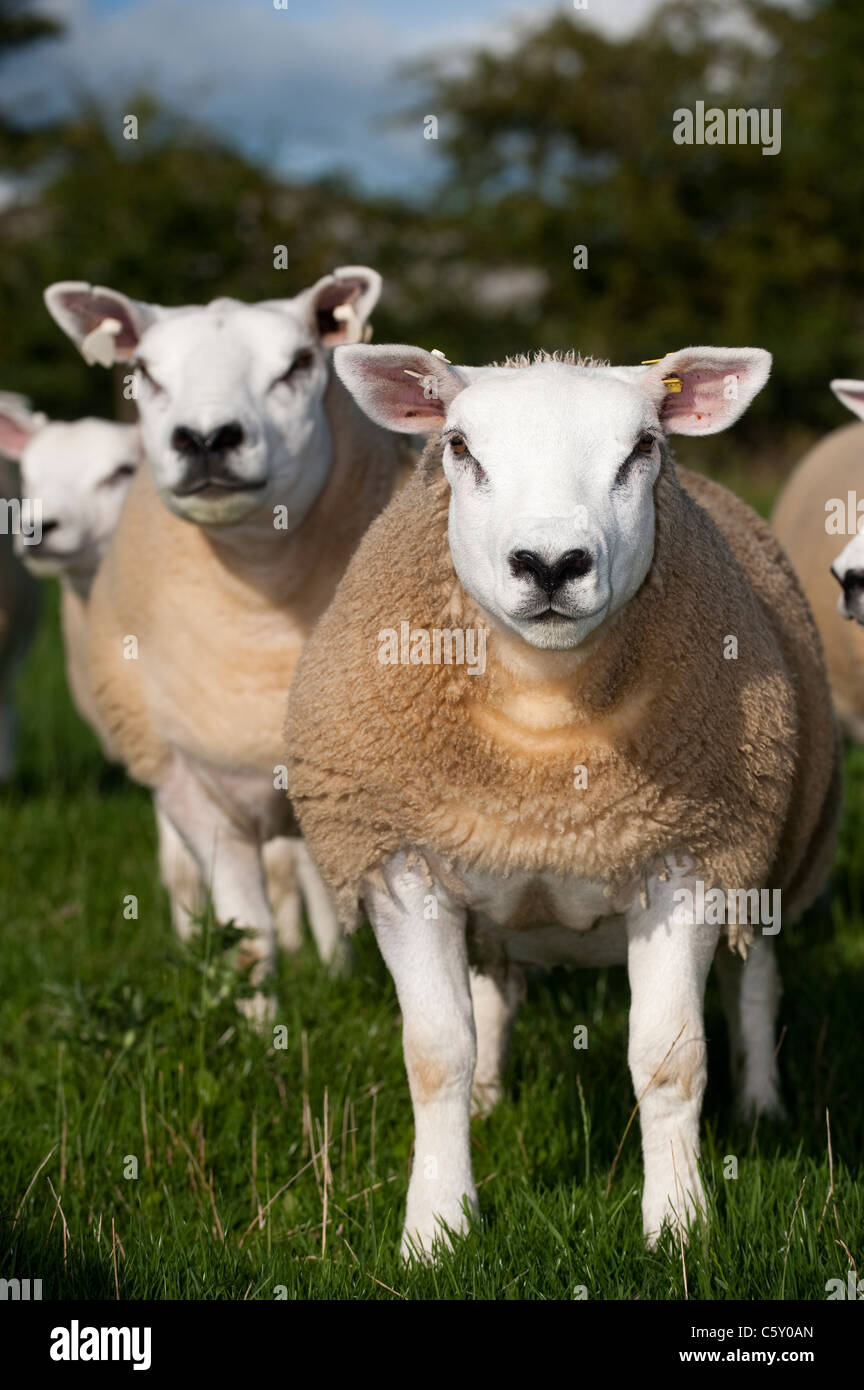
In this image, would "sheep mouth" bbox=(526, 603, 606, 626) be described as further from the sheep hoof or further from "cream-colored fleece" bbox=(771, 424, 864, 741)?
"cream-colored fleece" bbox=(771, 424, 864, 741)

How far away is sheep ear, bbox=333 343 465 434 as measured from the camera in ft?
9.36

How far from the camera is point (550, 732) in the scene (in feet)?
9.43

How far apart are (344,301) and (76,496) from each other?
189 centimetres

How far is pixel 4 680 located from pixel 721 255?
47.3 ft

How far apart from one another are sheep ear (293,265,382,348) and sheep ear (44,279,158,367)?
41 cm

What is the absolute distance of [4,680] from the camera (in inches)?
303

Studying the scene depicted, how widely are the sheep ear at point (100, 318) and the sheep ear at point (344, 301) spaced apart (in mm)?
407

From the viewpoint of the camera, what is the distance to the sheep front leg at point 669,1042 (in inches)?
116

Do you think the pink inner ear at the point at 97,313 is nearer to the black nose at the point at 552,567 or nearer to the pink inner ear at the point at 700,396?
the pink inner ear at the point at 700,396

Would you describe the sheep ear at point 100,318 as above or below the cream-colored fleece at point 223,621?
above

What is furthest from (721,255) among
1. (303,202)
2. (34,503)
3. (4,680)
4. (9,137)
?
(34,503)

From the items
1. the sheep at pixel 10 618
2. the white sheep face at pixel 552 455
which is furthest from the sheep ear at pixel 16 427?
the white sheep face at pixel 552 455

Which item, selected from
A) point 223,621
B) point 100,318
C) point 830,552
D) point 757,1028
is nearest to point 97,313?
point 100,318

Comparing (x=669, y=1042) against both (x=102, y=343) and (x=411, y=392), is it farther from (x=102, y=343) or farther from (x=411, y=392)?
(x=102, y=343)
